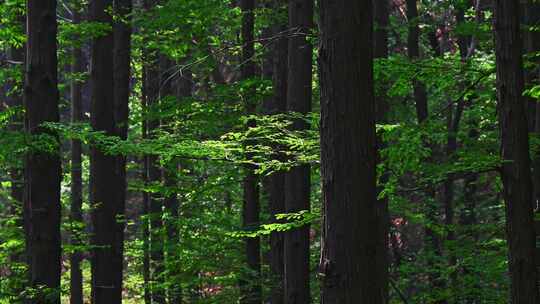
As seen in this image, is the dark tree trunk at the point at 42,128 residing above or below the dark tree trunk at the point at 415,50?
below

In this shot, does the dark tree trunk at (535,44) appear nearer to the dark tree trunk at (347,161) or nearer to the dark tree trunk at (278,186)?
the dark tree trunk at (278,186)

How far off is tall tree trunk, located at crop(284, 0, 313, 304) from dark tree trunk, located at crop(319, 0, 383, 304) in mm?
6677

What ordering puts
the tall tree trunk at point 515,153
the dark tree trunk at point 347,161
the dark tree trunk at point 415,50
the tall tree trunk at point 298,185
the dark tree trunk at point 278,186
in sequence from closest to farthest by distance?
the dark tree trunk at point 347,161
the tall tree trunk at point 515,153
the tall tree trunk at point 298,185
the dark tree trunk at point 278,186
the dark tree trunk at point 415,50

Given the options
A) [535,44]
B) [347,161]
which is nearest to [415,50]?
[535,44]

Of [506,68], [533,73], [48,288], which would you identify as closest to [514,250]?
[506,68]

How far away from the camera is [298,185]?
11.5m

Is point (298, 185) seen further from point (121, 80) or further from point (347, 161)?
point (347, 161)

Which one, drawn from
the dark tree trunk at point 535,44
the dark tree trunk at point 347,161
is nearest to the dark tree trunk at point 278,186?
the dark tree trunk at point 535,44

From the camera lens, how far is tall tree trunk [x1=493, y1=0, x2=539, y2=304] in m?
6.84

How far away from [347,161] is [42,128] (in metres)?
6.03

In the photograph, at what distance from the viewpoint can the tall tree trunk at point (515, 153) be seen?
22.4 feet

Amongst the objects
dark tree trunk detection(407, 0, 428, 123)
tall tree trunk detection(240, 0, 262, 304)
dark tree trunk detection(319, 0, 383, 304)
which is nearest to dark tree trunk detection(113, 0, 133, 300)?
tall tree trunk detection(240, 0, 262, 304)

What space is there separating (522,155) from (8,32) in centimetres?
801

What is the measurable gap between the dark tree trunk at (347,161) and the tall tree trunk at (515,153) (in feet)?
8.82
